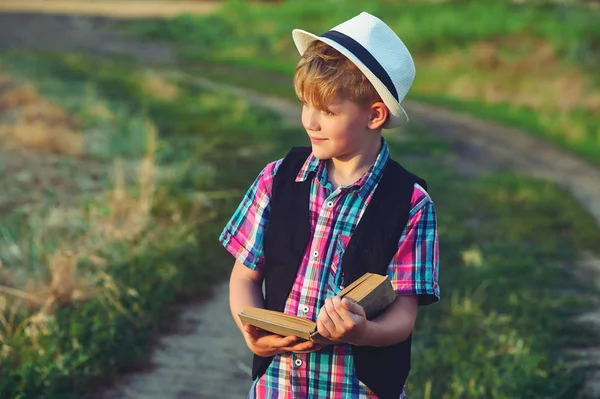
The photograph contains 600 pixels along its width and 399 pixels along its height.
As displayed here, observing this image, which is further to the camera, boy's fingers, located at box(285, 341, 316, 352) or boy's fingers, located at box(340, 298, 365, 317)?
boy's fingers, located at box(285, 341, 316, 352)

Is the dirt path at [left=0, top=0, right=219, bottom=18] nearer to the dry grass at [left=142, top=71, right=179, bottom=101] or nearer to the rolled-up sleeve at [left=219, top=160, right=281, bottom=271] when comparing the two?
the dry grass at [left=142, top=71, right=179, bottom=101]

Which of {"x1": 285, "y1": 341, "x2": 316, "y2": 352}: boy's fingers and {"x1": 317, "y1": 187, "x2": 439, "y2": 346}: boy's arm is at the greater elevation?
{"x1": 317, "y1": 187, "x2": 439, "y2": 346}: boy's arm

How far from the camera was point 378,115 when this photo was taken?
284 centimetres

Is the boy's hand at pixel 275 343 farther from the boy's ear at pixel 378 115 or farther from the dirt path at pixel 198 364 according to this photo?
the dirt path at pixel 198 364

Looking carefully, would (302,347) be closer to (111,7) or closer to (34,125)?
(34,125)

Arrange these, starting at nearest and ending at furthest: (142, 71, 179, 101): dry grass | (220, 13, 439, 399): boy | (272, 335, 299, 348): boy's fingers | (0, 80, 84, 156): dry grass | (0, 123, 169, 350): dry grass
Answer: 1. (272, 335, 299, 348): boy's fingers
2. (220, 13, 439, 399): boy
3. (0, 123, 169, 350): dry grass
4. (0, 80, 84, 156): dry grass
5. (142, 71, 179, 101): dry grass

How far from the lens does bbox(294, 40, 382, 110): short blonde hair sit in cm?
275

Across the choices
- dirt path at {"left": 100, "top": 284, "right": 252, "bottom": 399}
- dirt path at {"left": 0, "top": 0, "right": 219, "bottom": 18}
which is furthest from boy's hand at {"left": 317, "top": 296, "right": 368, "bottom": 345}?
dirt path at {"left": 0, "top": 0, "right": 219, "bottom": 18}

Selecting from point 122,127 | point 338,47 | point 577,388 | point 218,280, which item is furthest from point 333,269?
point 122,127

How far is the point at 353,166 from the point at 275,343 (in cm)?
54

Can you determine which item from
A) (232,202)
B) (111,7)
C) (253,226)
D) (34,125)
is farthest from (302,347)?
(111,7)

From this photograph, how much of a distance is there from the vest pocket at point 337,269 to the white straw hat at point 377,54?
36 centimetres

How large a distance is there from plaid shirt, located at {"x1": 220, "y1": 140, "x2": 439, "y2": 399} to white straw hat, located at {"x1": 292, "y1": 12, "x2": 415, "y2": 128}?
22 cm

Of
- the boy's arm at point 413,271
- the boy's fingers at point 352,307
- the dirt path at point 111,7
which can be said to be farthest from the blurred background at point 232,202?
the dirt path at point 111,7
